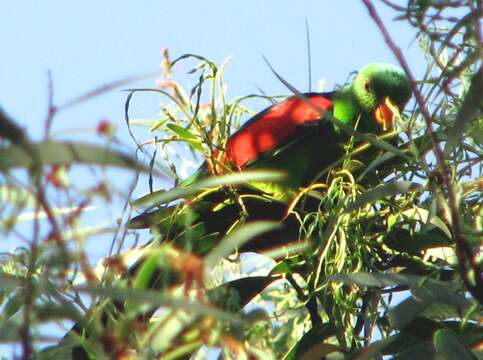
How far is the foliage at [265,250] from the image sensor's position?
0.95 metres

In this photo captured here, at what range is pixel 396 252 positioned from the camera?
2.31 m

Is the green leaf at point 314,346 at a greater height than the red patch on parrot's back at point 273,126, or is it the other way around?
the red patch on parrot's back at point 273,126

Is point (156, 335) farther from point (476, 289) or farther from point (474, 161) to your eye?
point (474, 161)

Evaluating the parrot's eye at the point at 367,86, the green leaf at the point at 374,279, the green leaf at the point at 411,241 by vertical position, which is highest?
the parrot's eye at the point at 367,86

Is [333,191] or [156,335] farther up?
[333,191]

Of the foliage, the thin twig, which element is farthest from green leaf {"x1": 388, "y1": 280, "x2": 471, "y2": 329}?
the thin twig

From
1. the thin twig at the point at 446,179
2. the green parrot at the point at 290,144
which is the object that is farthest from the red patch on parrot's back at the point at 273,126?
the thin twig at the point at 446,179

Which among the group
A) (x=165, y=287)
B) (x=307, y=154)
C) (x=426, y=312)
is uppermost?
(x=307, y=154)

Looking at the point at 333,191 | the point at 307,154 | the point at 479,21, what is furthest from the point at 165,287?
the point at 307,154

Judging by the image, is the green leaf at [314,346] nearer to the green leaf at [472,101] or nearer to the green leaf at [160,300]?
the green leaf at [472,101]

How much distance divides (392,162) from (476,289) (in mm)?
1055

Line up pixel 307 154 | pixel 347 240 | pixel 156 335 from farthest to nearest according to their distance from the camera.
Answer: pixel 307 154
pixel 347 240
pixel 156 335

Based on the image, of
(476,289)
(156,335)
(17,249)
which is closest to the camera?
(156,335)

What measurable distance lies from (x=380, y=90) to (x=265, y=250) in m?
0.73
